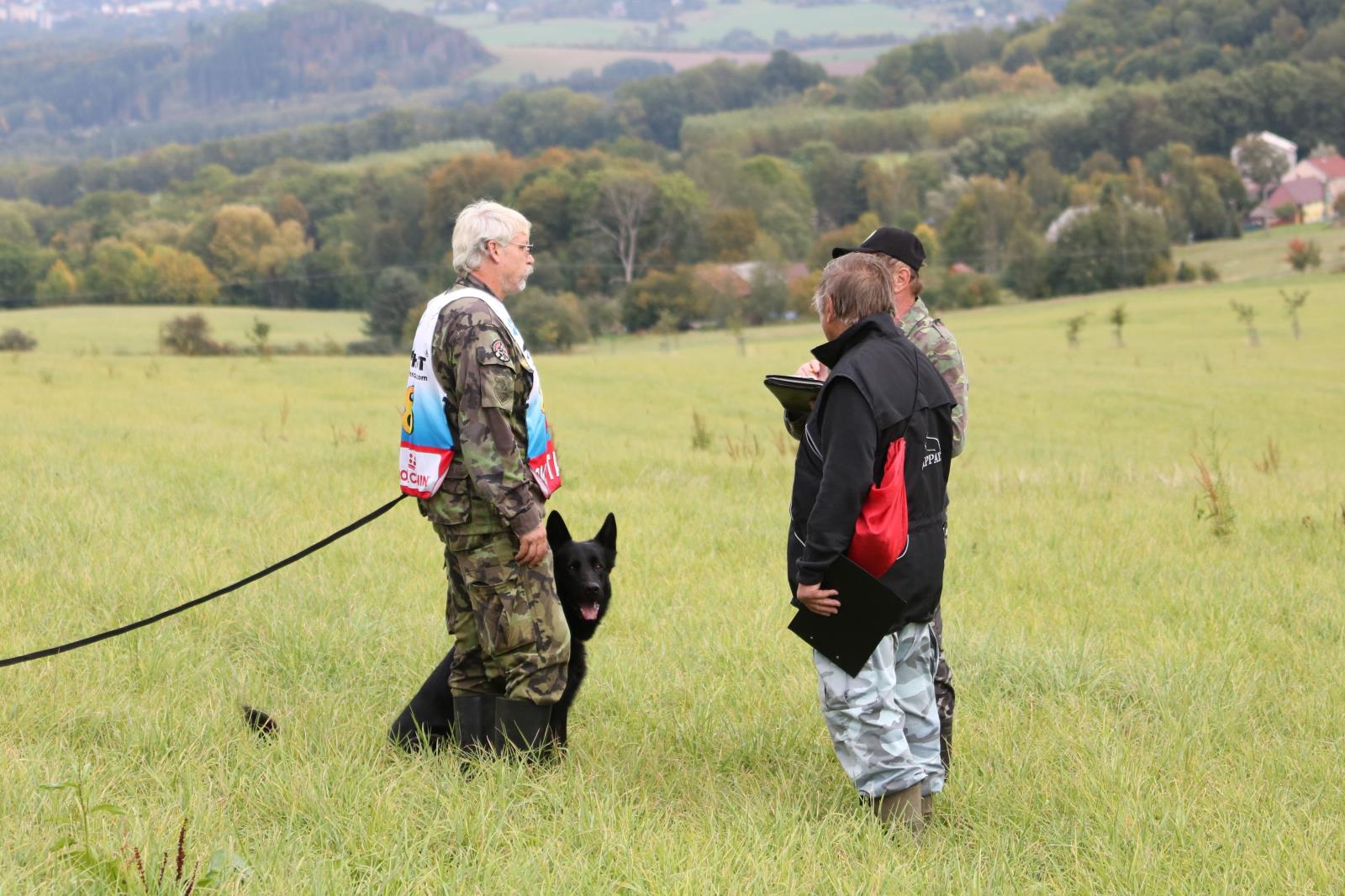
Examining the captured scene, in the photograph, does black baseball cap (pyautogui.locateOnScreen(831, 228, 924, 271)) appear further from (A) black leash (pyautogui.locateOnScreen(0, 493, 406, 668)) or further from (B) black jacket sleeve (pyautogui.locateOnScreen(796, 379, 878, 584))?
(A) black leash (pyautogui.locateOnScreen(0, 493, 406, 668))

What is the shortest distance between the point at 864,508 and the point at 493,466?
137 centimetres

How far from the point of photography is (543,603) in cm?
452

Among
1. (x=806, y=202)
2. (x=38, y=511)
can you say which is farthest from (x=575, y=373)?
(x=806, y=202)

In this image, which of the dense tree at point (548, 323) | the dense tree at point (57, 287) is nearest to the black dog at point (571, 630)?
the dense tree at point (548, 323)

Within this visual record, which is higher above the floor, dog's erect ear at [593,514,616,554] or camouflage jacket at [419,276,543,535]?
camouflage jacket at [419,276,543,535]

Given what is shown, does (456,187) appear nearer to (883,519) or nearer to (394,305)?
(394,305)

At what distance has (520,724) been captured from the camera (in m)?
4.56

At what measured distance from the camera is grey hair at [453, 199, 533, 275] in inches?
176

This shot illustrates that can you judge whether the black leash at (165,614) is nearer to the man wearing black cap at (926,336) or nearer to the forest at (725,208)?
the man wearing black cap at (926,336)

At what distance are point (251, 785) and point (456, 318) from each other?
185 cm

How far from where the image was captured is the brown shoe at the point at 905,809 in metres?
4.10

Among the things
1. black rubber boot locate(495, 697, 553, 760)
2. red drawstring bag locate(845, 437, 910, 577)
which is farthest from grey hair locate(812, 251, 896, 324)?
black rubber boot locate(495, 697, 553, 760)

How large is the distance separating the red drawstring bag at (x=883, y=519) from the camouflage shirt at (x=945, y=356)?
0.86 meters

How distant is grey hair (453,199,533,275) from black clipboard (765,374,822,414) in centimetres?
114
